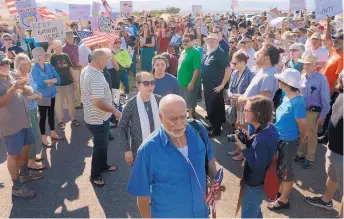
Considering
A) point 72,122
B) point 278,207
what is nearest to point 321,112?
point 278,207

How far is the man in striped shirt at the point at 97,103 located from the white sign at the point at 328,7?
200 inches

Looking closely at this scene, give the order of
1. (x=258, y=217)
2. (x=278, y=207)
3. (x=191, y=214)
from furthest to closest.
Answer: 1. (x=278, y=207)
2. (x=258, y=217)
3. (x=191, y=214)

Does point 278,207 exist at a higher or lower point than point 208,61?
lower

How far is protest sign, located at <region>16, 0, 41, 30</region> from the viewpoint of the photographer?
789cm

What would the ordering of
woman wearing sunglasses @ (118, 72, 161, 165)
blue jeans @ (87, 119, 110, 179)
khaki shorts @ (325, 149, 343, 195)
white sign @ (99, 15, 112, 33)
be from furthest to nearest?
1. white sign @ (99, 15, 112, 33)
2. blue jeans @ (87, 119, 110, 179)
3. woman wearing sunglasses @ (118, 72, 161, 165)
4. khaki shorts @ (325, 149, 343, 195)

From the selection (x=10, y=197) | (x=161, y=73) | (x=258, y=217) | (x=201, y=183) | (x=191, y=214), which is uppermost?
(x=161, y=73)

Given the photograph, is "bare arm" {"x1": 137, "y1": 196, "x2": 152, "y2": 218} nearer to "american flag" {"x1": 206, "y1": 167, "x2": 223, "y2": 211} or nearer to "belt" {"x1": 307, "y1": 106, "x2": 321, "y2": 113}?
"american flag" {"x1": 206, "y1": 167, "x2": 223, "y2": 211}

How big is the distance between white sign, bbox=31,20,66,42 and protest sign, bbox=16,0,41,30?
108 cm

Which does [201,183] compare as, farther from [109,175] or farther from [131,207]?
[109,175]

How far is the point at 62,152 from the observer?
227 inches

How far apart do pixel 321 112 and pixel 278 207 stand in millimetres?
1589

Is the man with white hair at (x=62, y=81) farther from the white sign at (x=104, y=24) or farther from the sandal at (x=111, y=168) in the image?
the white sign at (x=104, y=24)

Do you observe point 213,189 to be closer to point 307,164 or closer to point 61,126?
point 307,164

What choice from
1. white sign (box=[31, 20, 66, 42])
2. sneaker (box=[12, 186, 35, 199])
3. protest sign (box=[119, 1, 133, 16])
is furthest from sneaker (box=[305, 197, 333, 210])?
protest sign (box=[119, 1, 133, 16])
